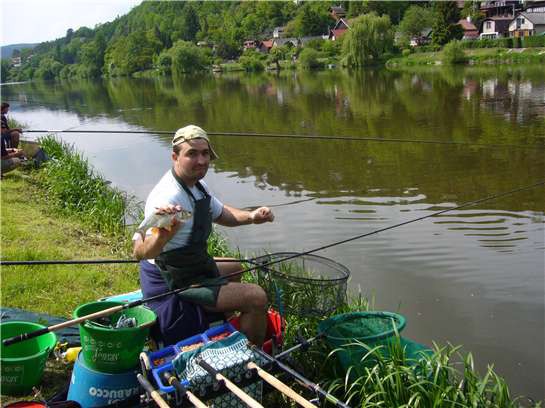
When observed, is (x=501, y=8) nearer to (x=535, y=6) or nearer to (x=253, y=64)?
(x=535, y=6)

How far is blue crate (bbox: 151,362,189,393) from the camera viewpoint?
2968 mm

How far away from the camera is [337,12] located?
116250 millimetres

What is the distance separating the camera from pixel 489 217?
8.57m

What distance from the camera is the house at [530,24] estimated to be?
6800 centimetres

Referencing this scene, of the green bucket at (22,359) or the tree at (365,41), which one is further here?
the tree at (365,41)

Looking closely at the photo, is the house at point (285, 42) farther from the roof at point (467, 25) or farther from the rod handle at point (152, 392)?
the rod handle at point (152, 392)

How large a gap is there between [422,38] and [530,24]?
13.6 metres

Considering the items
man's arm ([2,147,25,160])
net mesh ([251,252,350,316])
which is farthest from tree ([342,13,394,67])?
net mesh ([251,252,350,316])

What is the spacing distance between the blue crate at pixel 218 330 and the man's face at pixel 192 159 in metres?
0.91

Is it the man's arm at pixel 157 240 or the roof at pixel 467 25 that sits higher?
the roof at pixel 467 25

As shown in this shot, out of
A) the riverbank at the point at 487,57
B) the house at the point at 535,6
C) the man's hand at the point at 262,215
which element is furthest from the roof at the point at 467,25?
the man's hand at the point at 262,215

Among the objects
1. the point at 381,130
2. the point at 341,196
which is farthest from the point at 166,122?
the point at 341,196

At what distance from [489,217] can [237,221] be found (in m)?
5.60

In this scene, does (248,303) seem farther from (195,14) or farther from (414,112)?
(195,14)
